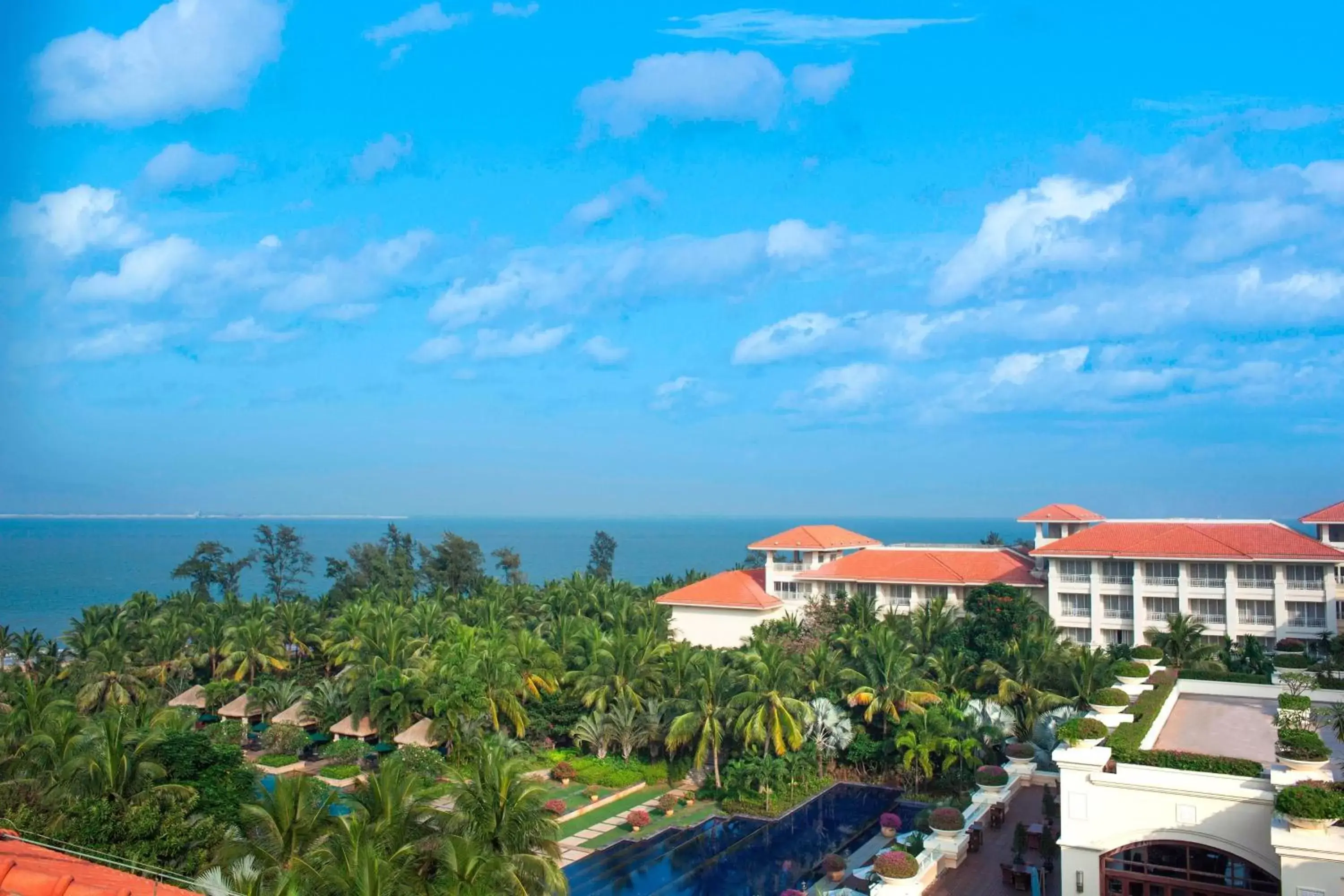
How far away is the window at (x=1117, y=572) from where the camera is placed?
41.2 meters

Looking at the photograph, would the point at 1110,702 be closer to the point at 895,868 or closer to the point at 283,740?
the point at 895,868

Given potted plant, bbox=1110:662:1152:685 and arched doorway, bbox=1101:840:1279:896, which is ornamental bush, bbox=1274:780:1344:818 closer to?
arched doorway, bbox=1101:840:1279:896

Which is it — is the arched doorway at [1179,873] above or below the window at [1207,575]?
below

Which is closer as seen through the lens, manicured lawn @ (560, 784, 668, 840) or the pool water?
the pool water

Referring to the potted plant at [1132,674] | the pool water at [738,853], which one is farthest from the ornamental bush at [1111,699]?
the pool water at [738,853]

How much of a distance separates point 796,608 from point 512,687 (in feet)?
58.3

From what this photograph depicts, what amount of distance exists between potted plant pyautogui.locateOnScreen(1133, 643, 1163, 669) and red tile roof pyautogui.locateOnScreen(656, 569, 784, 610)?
65.4ft

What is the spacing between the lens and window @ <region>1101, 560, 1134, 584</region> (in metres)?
41.2

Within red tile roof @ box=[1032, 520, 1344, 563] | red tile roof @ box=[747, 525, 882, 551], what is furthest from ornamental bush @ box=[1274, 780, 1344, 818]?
red tile roof @ box=[747, 525, 882, 551]

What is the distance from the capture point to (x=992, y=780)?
24.0 m

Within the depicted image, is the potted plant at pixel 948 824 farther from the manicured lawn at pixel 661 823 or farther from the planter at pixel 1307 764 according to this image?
the manicured lawn at pixel 661 823

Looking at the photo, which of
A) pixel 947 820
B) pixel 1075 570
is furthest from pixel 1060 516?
pixel 947 820

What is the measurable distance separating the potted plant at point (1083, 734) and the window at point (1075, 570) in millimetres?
27321

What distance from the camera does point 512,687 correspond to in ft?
108
